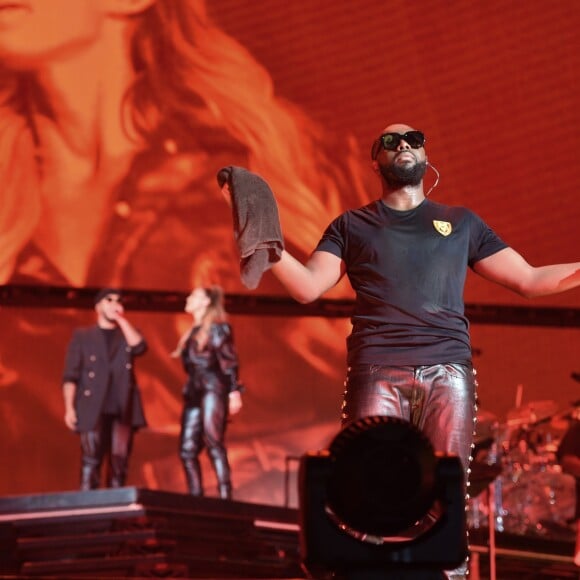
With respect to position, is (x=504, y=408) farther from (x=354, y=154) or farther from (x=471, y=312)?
(x=354, y=154)

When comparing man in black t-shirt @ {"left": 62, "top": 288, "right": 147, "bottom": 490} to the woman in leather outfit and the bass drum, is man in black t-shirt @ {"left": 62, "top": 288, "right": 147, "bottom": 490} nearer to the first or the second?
the woman in leather outfit

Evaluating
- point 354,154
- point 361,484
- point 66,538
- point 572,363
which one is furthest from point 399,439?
point 572,363

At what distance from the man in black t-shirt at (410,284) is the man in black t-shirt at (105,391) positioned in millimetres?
5590

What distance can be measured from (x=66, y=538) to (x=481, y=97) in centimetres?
545

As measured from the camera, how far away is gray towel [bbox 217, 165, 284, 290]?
264 cm

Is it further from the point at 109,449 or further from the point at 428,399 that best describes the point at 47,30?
the point at 428,399

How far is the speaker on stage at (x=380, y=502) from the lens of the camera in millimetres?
2107

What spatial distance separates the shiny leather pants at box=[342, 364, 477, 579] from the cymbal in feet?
21.0

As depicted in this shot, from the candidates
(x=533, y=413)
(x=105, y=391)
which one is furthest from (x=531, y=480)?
(x=105, y=391)

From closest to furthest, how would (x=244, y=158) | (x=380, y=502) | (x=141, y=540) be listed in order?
(x=380, y=502) → (x=141, y=540) → (x=244, y=158)

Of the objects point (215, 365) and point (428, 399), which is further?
point (215, 365)

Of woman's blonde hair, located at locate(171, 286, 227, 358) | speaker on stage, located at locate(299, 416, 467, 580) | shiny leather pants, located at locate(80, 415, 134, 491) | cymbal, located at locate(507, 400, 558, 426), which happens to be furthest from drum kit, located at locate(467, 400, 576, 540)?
speaker on stage, located at locate(299, 416, 467, 580)

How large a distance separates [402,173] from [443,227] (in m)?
0.19

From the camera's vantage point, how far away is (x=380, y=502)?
6.98 feet
